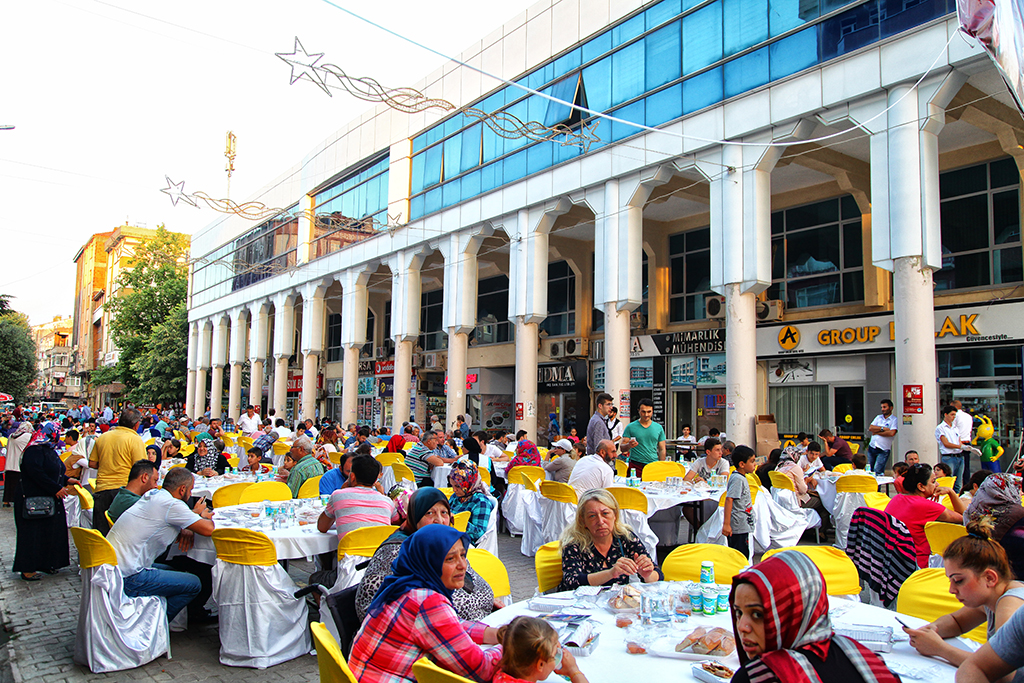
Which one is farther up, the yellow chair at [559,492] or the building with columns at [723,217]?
the building with columns at [723,217]

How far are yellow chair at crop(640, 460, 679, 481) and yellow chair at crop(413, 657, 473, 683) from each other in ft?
27.3

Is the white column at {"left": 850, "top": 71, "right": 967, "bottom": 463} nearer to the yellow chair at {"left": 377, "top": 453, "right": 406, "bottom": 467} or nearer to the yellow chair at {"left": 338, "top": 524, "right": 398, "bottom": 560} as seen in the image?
the yellow chair at {"left": 377, "top": 453, "right": 406, "bottom": 467}

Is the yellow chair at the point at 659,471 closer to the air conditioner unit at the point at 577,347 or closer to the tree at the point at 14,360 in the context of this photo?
the air conditioner unit at the point at 577,347

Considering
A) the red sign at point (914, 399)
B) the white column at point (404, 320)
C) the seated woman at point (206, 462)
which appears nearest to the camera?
the seated woman at point (206, 462)

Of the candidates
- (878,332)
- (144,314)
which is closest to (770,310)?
(878,332)

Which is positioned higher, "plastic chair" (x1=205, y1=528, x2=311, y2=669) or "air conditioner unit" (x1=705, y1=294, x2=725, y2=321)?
"air conditioner unit" (x1=705, y1=294, x2=725, y2=321)

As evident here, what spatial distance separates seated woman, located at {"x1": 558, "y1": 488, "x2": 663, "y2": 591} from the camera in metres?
4.49

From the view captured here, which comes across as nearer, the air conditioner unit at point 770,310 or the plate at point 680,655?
the plate at point 680,655

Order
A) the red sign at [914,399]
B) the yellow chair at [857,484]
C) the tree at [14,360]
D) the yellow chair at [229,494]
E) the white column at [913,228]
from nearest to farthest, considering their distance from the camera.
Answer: the yellow chair at [229,494] → the yellow chair at [857,484] → the red sign at [914,399] → the white column at [913,228] → the tree at [14,360]

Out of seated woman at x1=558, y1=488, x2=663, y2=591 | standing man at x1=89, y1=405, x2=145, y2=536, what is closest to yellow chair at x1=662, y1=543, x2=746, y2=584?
seated woman at x1=558, y1=488, x2=663, y2=591

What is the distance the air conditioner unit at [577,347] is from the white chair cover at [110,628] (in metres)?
20.8

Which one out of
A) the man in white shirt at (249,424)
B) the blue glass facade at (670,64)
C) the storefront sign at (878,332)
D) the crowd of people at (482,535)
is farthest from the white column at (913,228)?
the man in white shirt at (249,424)

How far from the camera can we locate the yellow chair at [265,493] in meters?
8.03

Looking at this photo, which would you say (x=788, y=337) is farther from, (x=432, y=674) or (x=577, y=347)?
(x=432, y=674)
